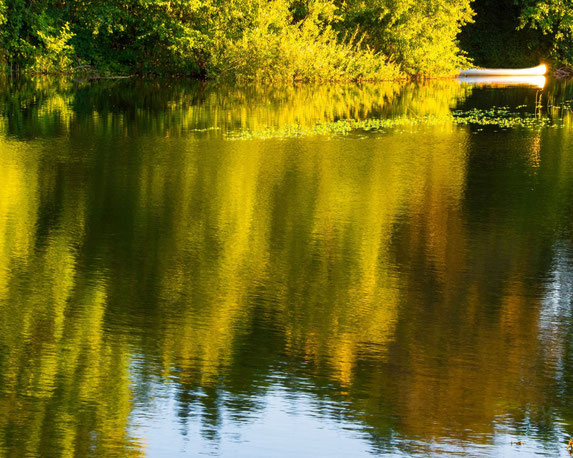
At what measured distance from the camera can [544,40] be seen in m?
56.3

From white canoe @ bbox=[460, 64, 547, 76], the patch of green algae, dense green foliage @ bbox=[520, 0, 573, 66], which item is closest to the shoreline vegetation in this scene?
white canoe @ bbox=[460, 64, 547, 76]

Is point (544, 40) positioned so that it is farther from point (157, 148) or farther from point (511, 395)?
point (511, 395)

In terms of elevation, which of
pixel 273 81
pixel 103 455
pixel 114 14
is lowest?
pixel 103 455

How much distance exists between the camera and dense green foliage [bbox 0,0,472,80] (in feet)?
127

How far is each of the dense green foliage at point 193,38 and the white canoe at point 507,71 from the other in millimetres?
7857

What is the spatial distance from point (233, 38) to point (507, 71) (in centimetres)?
1849

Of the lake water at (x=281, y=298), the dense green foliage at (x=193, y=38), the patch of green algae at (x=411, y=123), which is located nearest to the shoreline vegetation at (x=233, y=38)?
the dense green foliage at (x=193, y=38)

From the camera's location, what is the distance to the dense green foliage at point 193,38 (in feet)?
127

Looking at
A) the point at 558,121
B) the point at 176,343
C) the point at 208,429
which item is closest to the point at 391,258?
the point at 176,343

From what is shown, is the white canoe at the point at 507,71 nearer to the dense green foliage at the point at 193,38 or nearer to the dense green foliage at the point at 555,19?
the dense green foliage at the point at 555,19

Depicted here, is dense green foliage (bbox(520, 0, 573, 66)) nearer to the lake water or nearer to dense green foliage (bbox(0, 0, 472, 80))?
dense green foliage (bbox(0, 0, 472, 80))

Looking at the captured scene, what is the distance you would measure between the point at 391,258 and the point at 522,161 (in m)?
8.61

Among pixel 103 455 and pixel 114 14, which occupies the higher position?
pixel 114 14

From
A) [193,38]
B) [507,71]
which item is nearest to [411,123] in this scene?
[193,38]
